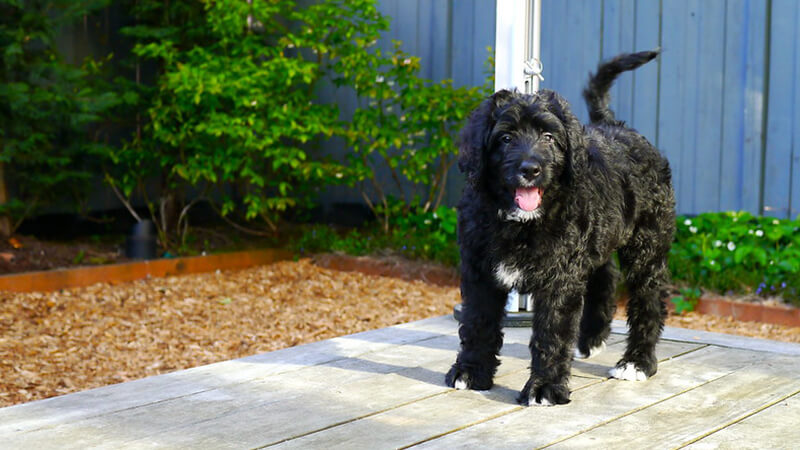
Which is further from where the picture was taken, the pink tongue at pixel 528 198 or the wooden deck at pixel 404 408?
the pink tongue at pixel 528 198

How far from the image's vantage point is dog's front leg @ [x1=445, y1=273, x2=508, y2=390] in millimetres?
3117

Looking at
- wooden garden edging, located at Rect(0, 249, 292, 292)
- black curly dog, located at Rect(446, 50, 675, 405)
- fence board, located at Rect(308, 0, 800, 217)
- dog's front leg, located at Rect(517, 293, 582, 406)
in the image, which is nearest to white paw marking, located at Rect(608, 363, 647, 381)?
black curly dog, located at Rect(446, 50, 675, 405)

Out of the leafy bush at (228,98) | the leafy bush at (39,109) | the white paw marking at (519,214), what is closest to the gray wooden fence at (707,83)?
the leafy bush at (228,98)

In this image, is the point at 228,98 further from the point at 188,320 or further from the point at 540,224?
the point at 540,224

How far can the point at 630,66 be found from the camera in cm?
361

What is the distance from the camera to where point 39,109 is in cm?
641

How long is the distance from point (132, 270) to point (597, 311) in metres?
4.04

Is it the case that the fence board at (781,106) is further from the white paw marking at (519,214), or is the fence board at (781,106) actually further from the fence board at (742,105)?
the white paw marking at (519,214)

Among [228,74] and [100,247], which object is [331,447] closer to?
[228,74]

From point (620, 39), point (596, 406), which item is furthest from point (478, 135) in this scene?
point (620, 39)

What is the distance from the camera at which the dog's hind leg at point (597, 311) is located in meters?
3.66

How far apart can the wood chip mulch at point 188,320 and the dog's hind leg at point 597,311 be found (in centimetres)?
175

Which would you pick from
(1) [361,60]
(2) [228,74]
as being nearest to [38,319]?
(2) [228,74]

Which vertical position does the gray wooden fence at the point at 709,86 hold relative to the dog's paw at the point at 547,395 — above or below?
above
